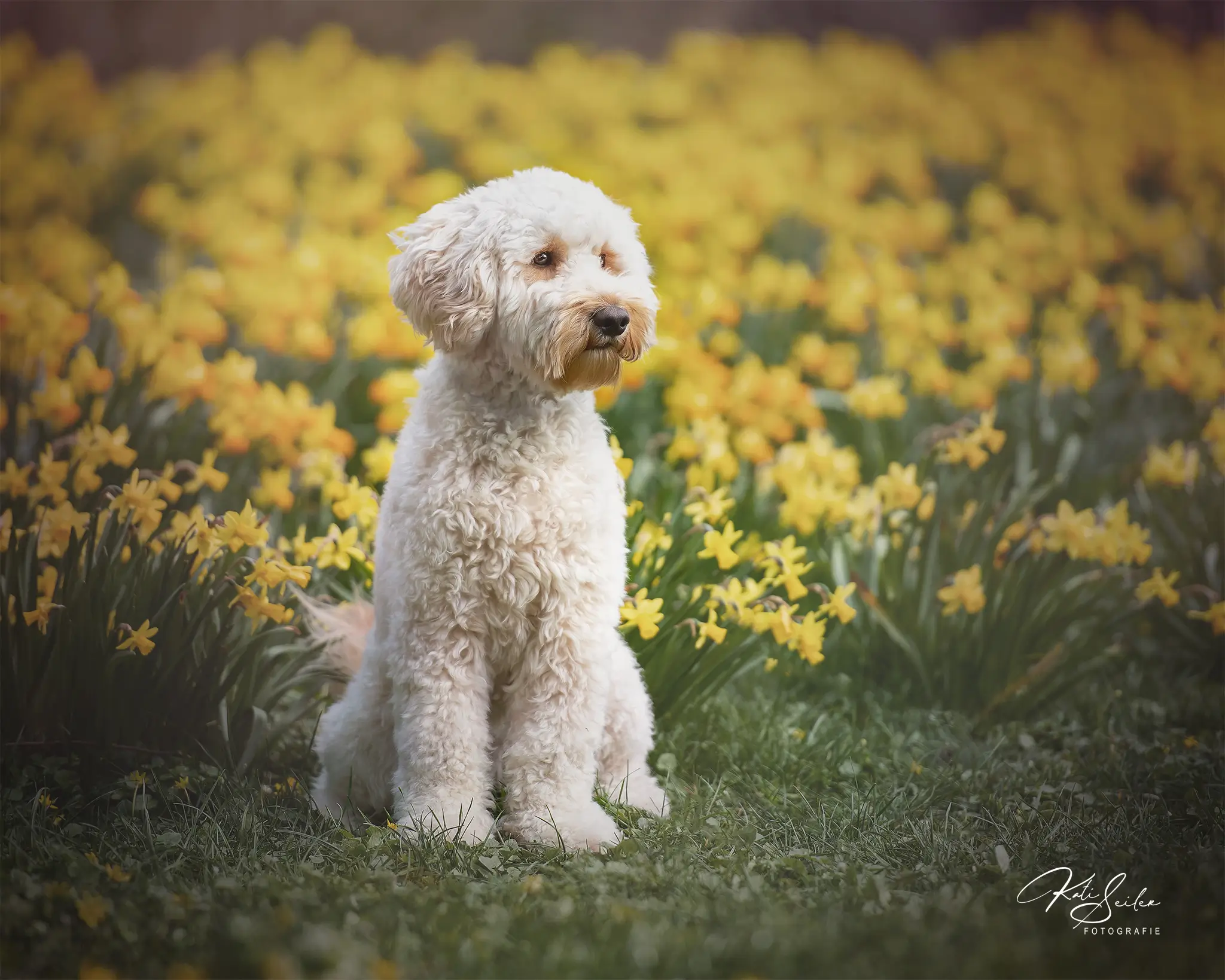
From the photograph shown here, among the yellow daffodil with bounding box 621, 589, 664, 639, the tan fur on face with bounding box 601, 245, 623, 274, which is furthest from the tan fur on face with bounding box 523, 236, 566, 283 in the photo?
the yellow daffodil with bounding box 621, 589, 664, 639

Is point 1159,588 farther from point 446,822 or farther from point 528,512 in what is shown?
point 446,822

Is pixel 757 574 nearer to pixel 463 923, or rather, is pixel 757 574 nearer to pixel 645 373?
pixel 645 373

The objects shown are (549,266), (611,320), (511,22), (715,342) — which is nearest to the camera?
(611,320)

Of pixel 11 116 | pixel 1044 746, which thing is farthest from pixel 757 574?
pixel 11 116

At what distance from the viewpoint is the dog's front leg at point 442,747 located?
2994 millimetres

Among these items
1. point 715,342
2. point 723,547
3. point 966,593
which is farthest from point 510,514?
point 715,342

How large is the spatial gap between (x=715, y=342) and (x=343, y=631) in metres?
2.04

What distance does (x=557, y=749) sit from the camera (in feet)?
9.99

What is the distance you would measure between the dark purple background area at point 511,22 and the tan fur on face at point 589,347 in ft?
13.6

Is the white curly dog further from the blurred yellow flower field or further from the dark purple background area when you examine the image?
the dark purple background area

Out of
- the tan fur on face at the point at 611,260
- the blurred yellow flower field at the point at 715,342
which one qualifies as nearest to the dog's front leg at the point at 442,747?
the blurred yellow flower field at the point at 715,342

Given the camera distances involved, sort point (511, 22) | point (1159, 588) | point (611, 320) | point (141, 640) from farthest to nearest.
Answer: point (511, 22) < point (1159, 588) < point (141, 640) < point (611, 320)

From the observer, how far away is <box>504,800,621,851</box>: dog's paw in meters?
3.03

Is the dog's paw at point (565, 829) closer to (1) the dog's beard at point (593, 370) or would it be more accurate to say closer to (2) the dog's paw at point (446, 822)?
(2) the dog's paw at point (446, 822)
